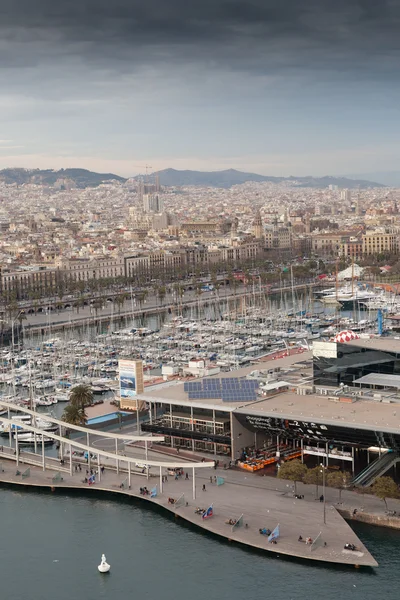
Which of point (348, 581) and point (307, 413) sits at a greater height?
point (307, 413)

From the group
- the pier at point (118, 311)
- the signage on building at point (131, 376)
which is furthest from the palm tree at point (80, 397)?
the pier at point (118, 311)

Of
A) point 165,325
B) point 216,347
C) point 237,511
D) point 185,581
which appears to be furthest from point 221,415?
point 165,325

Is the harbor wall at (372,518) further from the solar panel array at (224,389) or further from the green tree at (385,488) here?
the solar panel array at (224,389)

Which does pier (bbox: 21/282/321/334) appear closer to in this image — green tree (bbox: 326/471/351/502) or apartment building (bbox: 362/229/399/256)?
apartment building (bbox: 362/229/399/256)

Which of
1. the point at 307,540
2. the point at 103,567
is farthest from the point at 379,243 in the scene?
the point at 103,567

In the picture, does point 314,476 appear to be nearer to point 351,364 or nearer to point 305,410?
point 305,410

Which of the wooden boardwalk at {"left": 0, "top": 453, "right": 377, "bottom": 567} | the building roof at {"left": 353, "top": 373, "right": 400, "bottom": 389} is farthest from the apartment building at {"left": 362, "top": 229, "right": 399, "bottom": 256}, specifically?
the wooden boardwalk at {"left": 0, "top": 453, "right": 377, "bottom": 567}

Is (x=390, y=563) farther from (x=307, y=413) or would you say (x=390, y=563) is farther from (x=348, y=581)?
(x=307, y=413)
